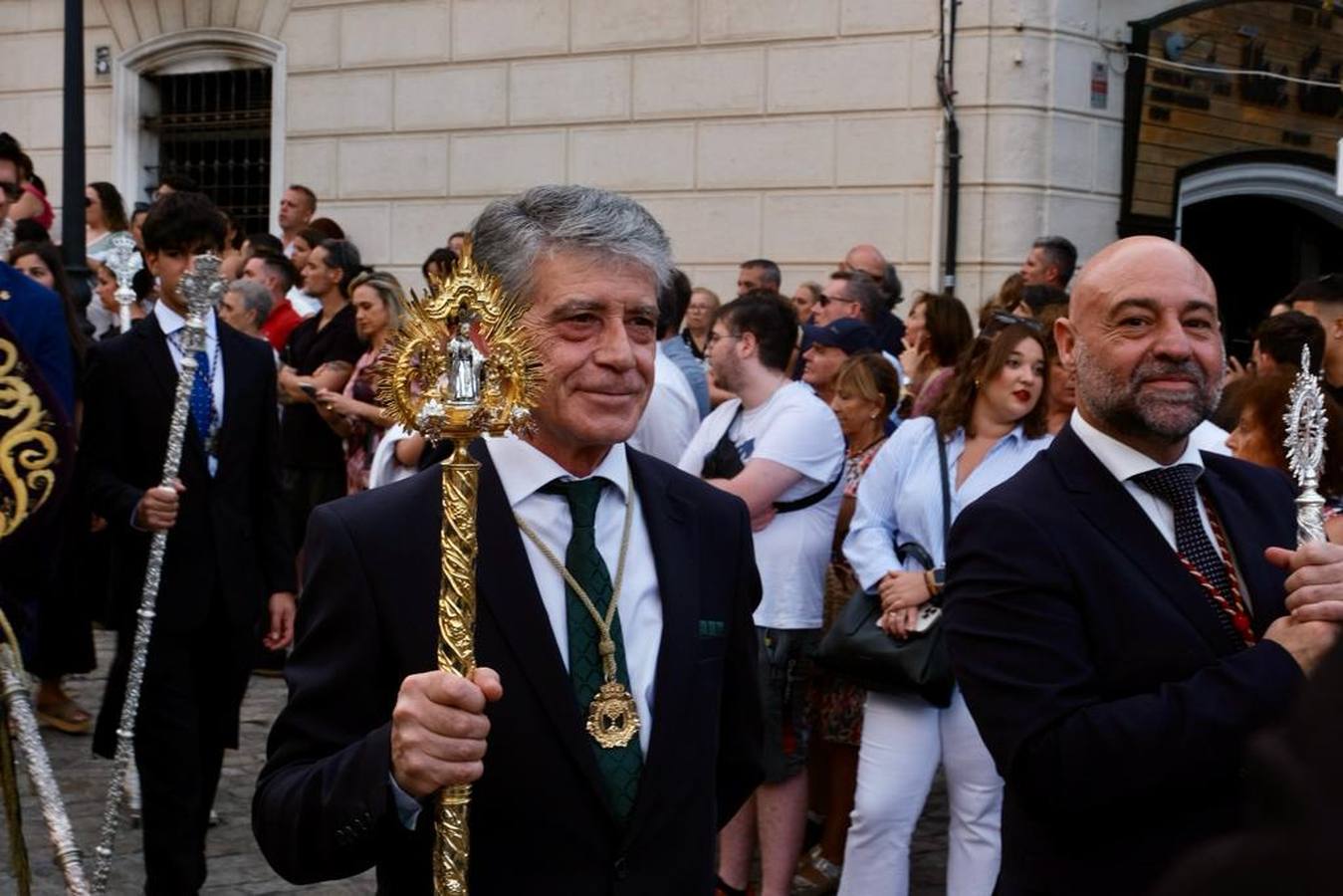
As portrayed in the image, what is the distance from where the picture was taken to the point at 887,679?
5.80 metres

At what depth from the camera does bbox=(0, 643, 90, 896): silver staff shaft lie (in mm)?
3651

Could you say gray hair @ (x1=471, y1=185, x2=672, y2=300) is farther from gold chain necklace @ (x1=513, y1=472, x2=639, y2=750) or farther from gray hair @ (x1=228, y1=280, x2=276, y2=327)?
gray hair @ (x1=228, y1=280, x2=276, y2=327)

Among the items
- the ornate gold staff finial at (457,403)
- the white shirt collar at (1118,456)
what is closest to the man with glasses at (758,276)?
the white shirt collar at (1118,456)

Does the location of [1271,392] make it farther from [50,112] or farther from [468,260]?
[50,112]

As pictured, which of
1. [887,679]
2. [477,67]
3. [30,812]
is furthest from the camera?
[477,67]

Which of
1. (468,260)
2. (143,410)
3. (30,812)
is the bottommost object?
(30,812)

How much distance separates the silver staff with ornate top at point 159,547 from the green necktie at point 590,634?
328 cm

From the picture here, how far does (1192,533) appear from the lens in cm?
334


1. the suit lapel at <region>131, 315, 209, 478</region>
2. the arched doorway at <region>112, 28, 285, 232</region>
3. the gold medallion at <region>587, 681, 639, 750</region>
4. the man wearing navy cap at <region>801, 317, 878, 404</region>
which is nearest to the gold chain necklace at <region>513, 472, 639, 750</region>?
the gold medallion at <region>587, 681, 639, 750</region>

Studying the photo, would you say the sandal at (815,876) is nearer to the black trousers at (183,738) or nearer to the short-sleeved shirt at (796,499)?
the short-sleeved shirt at (796,499)

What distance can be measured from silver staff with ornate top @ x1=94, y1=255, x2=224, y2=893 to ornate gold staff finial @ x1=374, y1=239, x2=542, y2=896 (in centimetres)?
359

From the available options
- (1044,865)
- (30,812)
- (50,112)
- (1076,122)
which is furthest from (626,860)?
(50,112)

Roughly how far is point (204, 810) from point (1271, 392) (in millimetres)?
3472

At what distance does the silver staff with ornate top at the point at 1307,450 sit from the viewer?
11.0 feet
